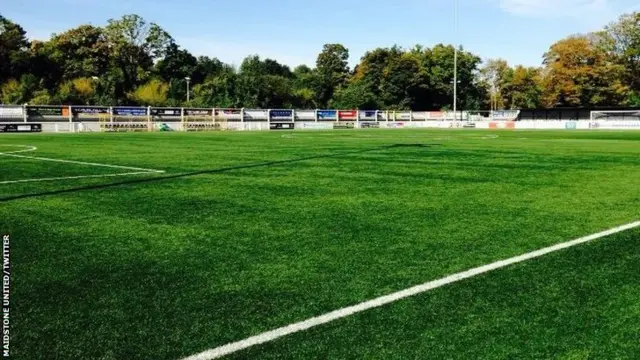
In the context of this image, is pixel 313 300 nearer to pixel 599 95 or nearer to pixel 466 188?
pixel 466 188

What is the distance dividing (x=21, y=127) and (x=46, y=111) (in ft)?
12.3

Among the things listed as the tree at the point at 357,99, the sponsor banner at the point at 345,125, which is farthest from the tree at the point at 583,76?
the sponsor banner at the point at 345,125

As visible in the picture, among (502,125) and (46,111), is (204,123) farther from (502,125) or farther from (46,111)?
(502,125)

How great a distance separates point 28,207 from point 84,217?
1.15 metres

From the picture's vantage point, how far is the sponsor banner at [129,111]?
165 ft

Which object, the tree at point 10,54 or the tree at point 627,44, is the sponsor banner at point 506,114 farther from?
the tree at point 10,54

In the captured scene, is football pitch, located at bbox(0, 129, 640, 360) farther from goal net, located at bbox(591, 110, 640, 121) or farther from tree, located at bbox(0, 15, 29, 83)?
tree, located at bbox(0, 15, 29, 83)

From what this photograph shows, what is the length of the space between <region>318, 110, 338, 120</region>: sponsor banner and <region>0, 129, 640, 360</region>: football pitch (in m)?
55.7

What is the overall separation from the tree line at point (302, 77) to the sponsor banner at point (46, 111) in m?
23.1

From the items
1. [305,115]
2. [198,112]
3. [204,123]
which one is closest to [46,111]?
[204,123]

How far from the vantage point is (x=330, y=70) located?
370 feet

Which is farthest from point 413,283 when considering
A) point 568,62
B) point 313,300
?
point 568,62

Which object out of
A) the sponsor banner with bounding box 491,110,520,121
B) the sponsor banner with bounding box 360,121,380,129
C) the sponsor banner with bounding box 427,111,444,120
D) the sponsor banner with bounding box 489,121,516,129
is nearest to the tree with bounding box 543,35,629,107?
the sponsor banner with bounding box 491,110,520,121

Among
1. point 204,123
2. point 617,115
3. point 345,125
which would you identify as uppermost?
point 617,115
